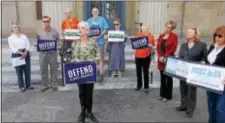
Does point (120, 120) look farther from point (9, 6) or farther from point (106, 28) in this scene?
point (9, 6)

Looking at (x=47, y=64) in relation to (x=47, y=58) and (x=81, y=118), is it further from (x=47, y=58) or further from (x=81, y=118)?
(x=81, y=118)

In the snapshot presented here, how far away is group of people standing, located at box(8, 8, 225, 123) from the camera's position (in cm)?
539

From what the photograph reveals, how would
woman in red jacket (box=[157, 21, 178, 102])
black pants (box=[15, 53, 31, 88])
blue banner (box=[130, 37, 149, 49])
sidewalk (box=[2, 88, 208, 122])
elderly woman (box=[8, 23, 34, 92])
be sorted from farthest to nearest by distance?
black pants (box=[15, 53, 31, 88]) < elderly woman (box=[8, 23, 34, 92]) < blue banner (box=[130, 37, 149, 49]) < woman in red jacket (box=[157, 21, 178, 102]) < sidewalk (box=[2, 88, 208, 122])

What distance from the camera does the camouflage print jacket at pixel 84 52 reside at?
18.9ft

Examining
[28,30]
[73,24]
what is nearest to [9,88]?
[73,24]

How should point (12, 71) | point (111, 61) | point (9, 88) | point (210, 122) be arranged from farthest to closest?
point (12, 71) → point (111, 61) → point (9, 88) → point (210, 122)

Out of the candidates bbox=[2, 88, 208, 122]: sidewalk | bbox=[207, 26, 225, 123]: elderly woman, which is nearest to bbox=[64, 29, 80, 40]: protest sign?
bbox=[2, 88, 208, 122]: sidewalk

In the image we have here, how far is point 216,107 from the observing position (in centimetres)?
540

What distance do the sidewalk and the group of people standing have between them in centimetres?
23

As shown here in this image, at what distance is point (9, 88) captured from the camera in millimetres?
8008

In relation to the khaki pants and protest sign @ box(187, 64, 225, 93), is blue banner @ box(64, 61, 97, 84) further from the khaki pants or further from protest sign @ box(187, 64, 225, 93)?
the khaki pants

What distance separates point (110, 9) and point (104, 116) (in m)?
7.02

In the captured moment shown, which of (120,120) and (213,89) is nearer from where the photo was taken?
(213,89)

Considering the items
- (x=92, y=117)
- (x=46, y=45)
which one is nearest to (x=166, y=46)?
(x=92, y=117)
